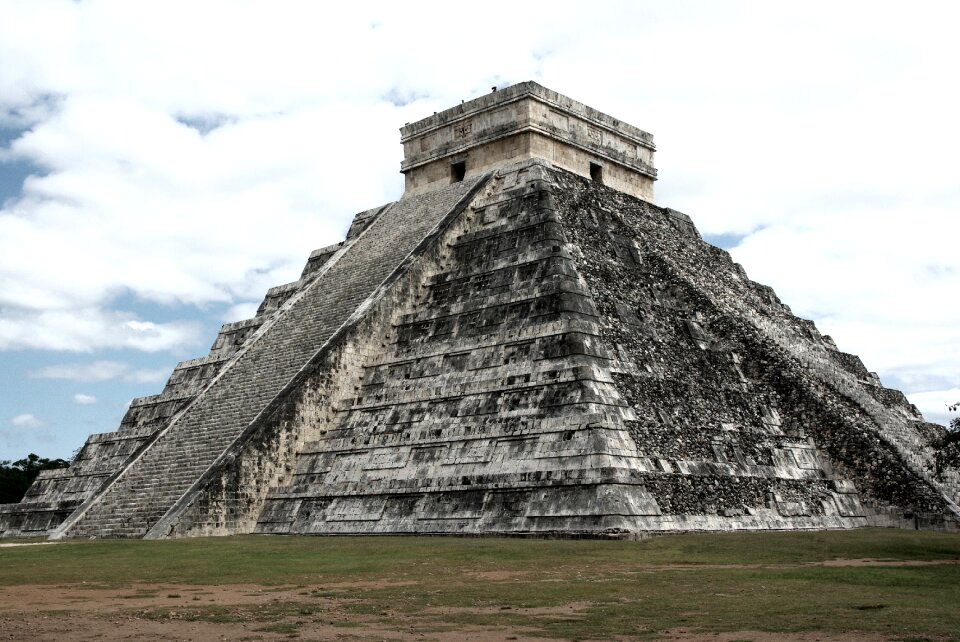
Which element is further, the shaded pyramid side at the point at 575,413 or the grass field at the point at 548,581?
the shaded pyramid side at the point at 575,413

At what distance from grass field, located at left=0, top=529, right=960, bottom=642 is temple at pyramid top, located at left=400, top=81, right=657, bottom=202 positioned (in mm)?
10904

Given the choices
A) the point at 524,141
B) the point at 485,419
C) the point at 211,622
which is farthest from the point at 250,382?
the point at 211,622

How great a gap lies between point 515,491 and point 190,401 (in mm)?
8817

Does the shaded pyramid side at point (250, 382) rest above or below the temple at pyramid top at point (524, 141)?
below

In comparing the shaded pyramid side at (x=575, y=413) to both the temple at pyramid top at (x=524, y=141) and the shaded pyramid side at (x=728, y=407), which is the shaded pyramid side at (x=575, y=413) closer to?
the shaded pyramid side at (x=728, y=407)

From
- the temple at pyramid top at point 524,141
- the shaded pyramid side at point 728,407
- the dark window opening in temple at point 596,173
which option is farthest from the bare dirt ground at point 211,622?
the dark window opening in temple at point 596,173

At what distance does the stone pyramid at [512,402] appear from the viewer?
53.6 ft

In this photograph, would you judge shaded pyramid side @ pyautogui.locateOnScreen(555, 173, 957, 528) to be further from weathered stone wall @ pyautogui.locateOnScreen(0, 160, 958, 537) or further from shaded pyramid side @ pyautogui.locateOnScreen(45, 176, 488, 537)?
shaded pyramid side @ pyautogui.locateOnScreen(45, 176, 488, 537)

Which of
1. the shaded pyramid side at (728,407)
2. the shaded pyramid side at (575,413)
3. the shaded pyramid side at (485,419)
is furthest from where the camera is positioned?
the shaded pyramid side at (728,407)

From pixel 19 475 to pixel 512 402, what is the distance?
3160 centimetres

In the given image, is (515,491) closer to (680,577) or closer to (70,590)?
(680,577)

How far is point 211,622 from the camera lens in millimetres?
8711

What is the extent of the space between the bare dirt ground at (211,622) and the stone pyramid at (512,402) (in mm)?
5727

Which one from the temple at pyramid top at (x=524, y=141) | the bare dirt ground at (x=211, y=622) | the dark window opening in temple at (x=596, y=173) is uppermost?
the temple at pyramid top at (x=524, y=141)
